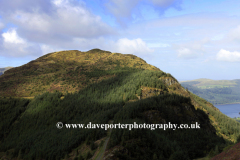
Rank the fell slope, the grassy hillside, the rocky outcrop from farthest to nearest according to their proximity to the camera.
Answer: the fell slope → the rocky outcrop → the grassy hillside

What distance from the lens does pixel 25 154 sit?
117 ft

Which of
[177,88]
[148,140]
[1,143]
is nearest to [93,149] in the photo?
[148,140]

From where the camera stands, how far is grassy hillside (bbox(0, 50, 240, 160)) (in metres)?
28.0

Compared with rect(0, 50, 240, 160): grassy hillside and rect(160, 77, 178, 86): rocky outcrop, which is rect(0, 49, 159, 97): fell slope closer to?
rect(0, 50, 240, 160): grassy hillside

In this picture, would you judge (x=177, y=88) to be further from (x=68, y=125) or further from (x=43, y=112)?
(x=43, y=112)

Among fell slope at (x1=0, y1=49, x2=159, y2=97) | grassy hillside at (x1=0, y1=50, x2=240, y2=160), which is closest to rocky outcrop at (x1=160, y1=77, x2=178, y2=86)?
grassy hillside at (x1=0, y1=50, x2=240, y2=160)

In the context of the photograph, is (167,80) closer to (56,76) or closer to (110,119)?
(110,119)

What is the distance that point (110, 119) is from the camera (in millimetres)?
43719

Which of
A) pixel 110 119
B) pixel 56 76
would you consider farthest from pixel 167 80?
pixel 56 76

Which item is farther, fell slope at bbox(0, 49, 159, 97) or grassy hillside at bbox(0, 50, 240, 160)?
fell slope at bbox(0, 49, 159, 97)

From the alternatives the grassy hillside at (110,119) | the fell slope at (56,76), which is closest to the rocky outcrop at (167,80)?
the grassy hillside at (110,119)

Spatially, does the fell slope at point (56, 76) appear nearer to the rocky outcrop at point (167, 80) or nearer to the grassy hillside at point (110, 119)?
the grassy hillside at point (110, 119)

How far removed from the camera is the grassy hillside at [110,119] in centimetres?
2800

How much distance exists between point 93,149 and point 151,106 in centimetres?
1982
